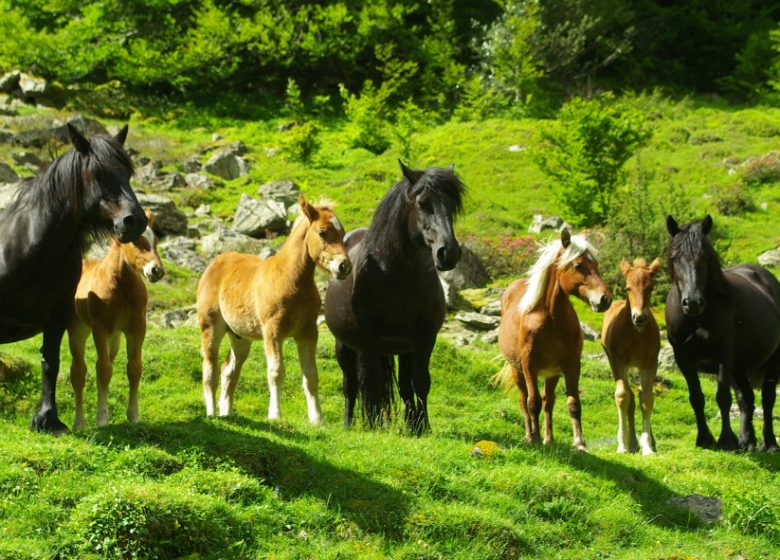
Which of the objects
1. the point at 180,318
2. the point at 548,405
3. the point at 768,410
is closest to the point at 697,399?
the point at 768,410

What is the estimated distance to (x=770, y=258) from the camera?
22344 millimetres

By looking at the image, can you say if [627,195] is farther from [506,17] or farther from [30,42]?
[30,42]

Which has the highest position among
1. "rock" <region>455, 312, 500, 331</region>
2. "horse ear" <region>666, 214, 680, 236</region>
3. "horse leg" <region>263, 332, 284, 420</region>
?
"horse ear" <region>666, 214, 680, 236</region>

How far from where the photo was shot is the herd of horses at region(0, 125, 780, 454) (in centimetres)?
767

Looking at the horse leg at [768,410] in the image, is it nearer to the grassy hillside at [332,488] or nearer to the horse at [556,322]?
the grassy hillside at [332,488]

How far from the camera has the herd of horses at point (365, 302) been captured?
7.67m

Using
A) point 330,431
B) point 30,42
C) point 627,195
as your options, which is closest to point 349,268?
point 330,431

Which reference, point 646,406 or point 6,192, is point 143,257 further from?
point 6,192

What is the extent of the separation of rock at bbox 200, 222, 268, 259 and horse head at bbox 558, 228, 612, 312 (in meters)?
14.5

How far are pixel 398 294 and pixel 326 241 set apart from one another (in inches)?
38.3

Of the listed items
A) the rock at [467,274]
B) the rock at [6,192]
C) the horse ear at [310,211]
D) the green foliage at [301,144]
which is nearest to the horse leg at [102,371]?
the horse ear at [310,211]

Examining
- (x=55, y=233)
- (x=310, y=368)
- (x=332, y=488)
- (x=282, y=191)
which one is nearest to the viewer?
(x=332, y=488)

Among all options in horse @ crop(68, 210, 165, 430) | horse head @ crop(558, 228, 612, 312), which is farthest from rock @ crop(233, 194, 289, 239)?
horse head @ crop(558, 228, 612, 312)

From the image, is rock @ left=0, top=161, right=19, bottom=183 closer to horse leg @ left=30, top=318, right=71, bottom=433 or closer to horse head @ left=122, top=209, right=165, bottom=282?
horse head @ left=122, top=209, right=165, bottom=282
